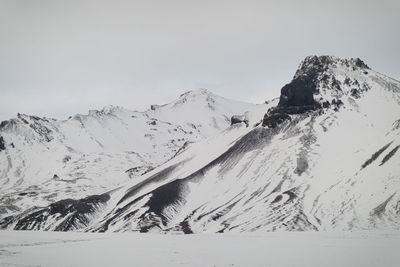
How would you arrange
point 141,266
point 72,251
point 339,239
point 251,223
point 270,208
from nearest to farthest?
point 141,266 < point 72,251 < point 339,239 < point 251,223 < point 270,208

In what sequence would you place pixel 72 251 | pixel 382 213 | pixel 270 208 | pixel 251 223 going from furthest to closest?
1. pixel 270 208
2. pixel 251 223
3. pixel 382 213
4. pixel 72 251

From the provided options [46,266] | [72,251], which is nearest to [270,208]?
[72,251]

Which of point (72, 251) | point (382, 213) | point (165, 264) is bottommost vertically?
point (382, 213)

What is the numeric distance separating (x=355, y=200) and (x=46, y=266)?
15597 cm

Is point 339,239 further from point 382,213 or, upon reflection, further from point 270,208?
point 270,208

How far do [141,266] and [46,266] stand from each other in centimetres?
994

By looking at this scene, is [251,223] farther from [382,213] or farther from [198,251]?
[198,251]

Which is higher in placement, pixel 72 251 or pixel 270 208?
pixel 72 251

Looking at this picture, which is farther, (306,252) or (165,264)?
(306,252)

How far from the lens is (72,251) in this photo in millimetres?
64188

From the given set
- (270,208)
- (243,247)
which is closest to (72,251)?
(243,247)

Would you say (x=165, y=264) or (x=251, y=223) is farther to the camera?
(x=251, y=223)

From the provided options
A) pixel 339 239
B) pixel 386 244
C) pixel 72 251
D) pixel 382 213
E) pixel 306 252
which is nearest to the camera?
pixel 306 252

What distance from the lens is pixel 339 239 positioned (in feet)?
229
